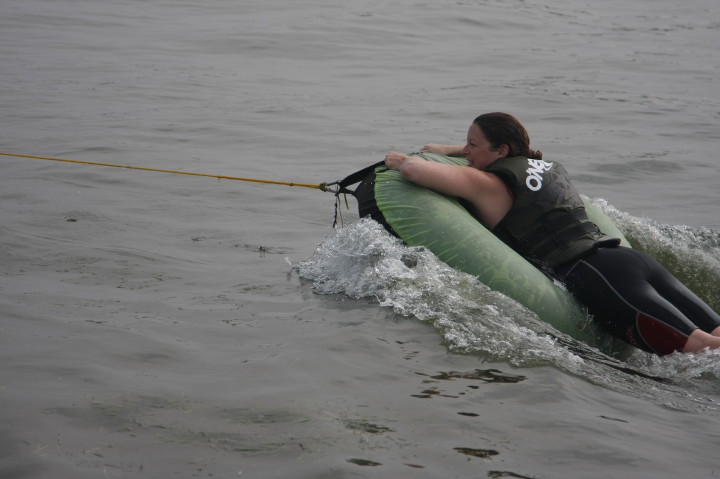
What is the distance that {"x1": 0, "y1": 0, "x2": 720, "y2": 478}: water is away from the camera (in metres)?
3.54

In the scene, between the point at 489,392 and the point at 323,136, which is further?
the point at 323,136

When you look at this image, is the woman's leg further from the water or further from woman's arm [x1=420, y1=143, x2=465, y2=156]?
woman's arm [x1=420, y1=143, x2=465, y2=156]

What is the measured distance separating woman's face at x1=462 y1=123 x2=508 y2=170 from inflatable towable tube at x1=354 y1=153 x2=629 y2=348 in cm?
27

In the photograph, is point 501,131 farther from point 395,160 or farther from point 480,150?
point 395,160

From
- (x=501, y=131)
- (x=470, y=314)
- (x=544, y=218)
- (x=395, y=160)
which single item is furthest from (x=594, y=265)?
(x=395, y=160)

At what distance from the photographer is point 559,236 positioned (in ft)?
17.4

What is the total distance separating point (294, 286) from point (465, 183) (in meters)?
1.18

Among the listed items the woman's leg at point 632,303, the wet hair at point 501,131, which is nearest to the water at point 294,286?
Result: the woman's leg at point 632,303

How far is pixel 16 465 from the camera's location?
Answer: 3176mm

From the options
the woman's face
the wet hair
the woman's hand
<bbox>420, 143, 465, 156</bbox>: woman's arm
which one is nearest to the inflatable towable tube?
the woman's hand

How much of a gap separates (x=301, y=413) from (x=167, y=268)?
228 cm

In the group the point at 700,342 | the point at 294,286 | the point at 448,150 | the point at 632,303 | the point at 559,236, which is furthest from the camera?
the point at 448,150

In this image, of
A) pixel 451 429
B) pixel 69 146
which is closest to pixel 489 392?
pixel 451 429

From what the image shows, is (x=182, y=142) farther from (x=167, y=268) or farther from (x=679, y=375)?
(x=679, y=375)
